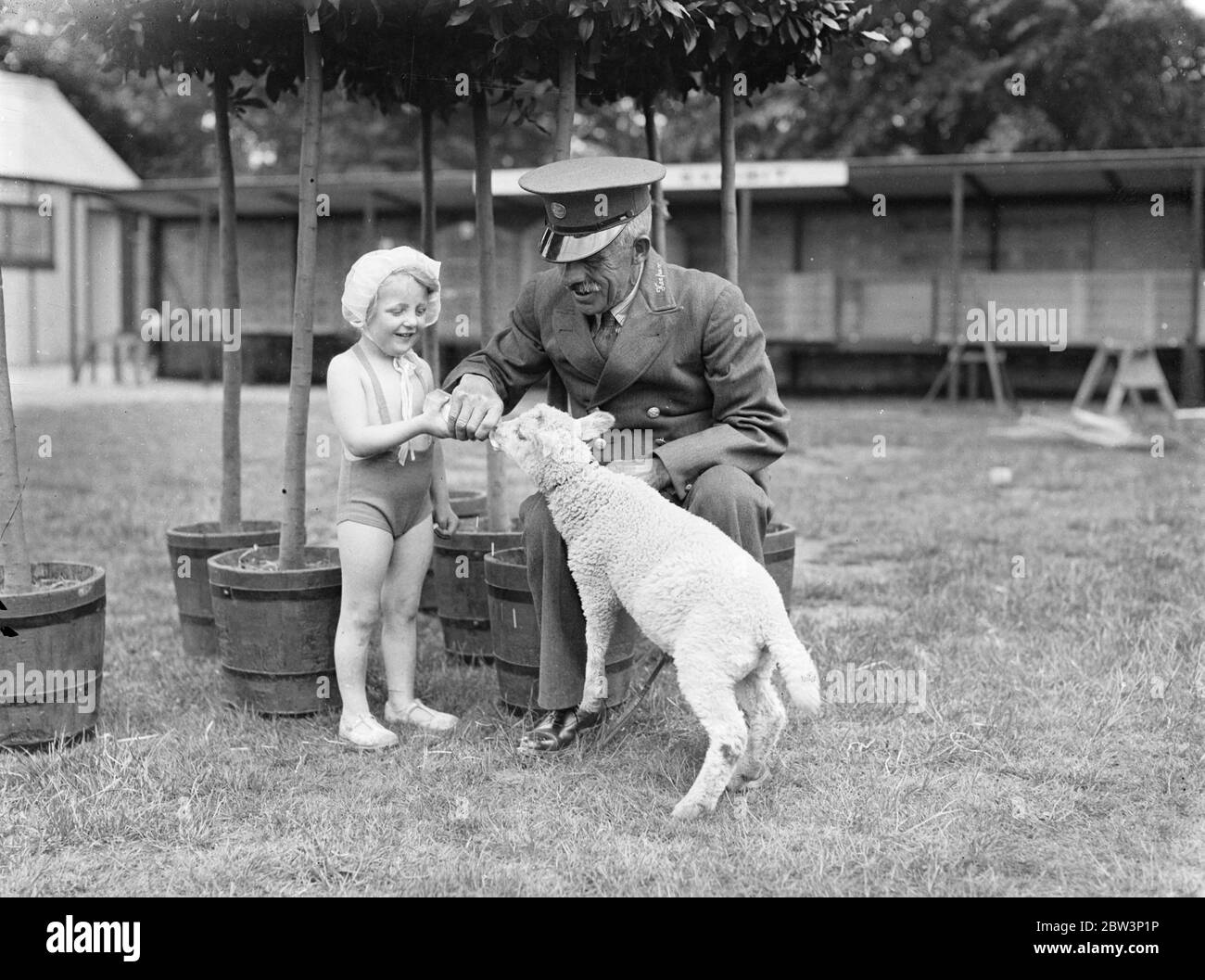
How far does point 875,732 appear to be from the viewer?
13.6ft

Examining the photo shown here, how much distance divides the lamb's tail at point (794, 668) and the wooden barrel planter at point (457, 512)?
254cm

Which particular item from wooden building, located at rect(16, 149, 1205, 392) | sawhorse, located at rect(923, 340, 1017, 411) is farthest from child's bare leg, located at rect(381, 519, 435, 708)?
sawhorse, located at rect(923, 340, 1017, 411)

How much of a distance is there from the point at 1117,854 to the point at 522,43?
3.35 metres

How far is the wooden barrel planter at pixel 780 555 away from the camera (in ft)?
15.5

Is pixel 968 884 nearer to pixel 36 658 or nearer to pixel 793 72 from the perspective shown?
pixel 36 658

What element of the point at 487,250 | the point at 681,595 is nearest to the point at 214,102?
the point at 487,250

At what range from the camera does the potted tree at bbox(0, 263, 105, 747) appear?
388cm

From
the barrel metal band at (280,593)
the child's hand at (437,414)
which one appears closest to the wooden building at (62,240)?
the barrel metal band at (280,593)

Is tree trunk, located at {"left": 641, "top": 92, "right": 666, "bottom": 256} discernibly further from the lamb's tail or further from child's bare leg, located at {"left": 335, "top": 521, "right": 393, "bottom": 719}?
the lamb's tail

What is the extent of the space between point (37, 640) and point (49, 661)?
8 cm

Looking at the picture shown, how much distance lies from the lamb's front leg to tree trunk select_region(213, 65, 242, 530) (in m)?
2.15

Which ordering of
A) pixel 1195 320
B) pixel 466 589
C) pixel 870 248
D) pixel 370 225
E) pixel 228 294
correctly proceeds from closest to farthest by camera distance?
pixel 466 589 < pixel 228 294 < pixel 1195 320 < pixel 370 225 < pixel 870 248

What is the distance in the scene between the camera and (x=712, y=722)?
3.34 metres

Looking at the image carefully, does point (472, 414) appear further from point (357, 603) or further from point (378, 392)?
point (357, 603)
